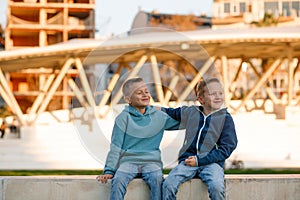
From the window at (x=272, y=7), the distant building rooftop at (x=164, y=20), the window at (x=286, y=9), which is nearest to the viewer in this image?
the distant building rooftop at (x=164, y=20)

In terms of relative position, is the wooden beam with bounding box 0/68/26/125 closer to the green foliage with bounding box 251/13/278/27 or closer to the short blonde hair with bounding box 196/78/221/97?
the short blonde hair with bounding box 196/78/221/97

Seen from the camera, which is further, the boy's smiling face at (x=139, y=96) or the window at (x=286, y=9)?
the window at (x=286, y=9)

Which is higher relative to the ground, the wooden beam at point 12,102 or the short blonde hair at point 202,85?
the short blonde hair at point 202,85

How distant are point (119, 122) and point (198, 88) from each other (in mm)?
832

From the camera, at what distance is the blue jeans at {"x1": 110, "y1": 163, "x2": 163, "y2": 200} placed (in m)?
5.87

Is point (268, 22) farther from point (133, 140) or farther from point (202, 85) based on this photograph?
point (133, 140)

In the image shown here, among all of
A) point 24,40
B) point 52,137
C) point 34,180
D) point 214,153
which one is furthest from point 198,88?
point 24,40

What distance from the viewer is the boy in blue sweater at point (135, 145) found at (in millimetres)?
5898

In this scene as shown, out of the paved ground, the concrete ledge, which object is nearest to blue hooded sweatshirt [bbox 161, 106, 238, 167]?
the concrete ledge

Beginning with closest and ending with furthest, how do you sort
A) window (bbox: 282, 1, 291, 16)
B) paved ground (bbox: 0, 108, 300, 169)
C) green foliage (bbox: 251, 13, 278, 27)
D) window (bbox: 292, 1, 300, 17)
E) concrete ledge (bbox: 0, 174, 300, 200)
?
1. concrete ledge (bbox: 0, 174, 300, 200)
2. paved ground (bbox: 0, 108, 300, 169)
3. green foliage (bbox: 251, 13, 278, 27)
4. window (bbox: 282, 1, 291, 16)
5. window (bbox: 292, 1, 300, 17)

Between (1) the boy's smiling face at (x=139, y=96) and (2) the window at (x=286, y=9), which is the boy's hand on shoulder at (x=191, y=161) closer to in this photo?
(1) the boy's smiling face at (x=139, y=96)

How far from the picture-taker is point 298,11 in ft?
257

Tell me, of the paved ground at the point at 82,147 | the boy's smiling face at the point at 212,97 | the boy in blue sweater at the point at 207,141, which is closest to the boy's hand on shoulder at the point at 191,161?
the boy in blue sweater at the point at 207,141

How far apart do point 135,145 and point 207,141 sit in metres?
0.66
